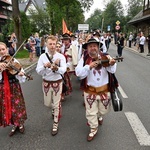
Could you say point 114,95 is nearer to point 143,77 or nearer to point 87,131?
point 87,131

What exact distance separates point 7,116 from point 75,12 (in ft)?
151

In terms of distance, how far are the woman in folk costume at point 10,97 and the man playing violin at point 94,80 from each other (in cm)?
103

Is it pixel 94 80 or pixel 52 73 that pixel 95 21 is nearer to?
pixel 52 73

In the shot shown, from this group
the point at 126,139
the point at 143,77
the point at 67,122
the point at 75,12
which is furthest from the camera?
the point at 75,12

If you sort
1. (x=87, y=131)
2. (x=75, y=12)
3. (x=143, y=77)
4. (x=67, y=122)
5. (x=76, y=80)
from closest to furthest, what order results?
1. (x=87, y=131)
2. (x=67, y=122)
3. (x=76, y=80)
4. (x=143, y=77)
5. (x=75, y=12)

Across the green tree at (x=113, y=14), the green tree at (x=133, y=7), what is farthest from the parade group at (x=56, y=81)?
the green tree at (x=133, y=7)

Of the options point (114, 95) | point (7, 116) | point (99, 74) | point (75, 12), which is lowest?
point (7, 116)

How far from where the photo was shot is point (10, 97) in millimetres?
3854

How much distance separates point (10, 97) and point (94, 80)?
1.49m

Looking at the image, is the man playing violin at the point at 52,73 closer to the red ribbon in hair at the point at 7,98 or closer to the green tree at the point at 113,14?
the red ribbon in hair at the point at 7,98

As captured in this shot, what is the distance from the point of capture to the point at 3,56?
3617mm

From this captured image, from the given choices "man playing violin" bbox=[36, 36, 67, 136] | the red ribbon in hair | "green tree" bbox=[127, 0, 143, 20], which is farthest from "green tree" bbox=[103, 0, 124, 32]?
the red ribbon in hair

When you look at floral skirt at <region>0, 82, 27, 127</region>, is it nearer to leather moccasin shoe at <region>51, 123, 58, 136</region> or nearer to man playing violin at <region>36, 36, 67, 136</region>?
man playing violin at <region>36, 36, 67, 136</region>

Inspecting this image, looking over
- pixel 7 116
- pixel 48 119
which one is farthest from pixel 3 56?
pixel 48 119
